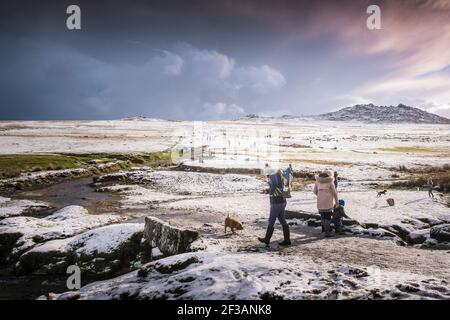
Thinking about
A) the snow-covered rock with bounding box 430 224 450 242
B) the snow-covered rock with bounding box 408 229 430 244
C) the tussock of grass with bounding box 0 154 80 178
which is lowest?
the snow-covered rock with bounding box 408 229 430 244

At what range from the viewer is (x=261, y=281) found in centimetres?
978

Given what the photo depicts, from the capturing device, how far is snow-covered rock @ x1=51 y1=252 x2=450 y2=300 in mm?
9031

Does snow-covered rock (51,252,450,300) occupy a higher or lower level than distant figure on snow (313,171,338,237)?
lower

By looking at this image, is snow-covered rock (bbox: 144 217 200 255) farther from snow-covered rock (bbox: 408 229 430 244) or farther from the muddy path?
snow-covered rock (bbox: 408 229 430 244)

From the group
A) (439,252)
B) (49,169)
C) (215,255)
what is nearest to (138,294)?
(215,255)

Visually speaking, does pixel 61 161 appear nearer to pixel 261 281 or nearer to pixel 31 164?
pixel 31 164

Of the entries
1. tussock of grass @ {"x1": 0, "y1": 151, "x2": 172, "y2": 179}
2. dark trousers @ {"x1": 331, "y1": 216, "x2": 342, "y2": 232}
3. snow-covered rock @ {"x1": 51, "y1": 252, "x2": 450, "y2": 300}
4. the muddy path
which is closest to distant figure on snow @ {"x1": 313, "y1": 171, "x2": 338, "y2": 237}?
the muddy path

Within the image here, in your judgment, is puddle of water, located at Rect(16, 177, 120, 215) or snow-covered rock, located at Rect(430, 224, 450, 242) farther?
puddle of water, located at Rect(16, 177, 120, 215)

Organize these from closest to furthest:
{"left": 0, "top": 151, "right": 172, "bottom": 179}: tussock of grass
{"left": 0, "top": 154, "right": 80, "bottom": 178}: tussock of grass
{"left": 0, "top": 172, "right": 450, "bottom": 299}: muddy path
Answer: {"left": 0, "top": 172, "right": 450, "bottom": 299}: muddy path
{"left": 0, "top": 154, "right": 80, "bottom": 178}: tussock of grass
{"left": 0, "top": 151, "right": 172, "bottom": 179}: tussock of grass

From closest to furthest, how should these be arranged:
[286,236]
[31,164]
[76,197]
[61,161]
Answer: [286,236] < [76,197] < [31,164] < [61,161]

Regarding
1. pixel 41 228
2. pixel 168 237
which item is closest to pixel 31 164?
pixel 41 228

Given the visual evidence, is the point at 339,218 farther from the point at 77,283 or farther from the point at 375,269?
the point at 77,283

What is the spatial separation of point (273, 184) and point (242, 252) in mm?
2883

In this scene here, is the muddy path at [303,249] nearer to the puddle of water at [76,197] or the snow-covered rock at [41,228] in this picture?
the snow-covered rock at [41,228]
